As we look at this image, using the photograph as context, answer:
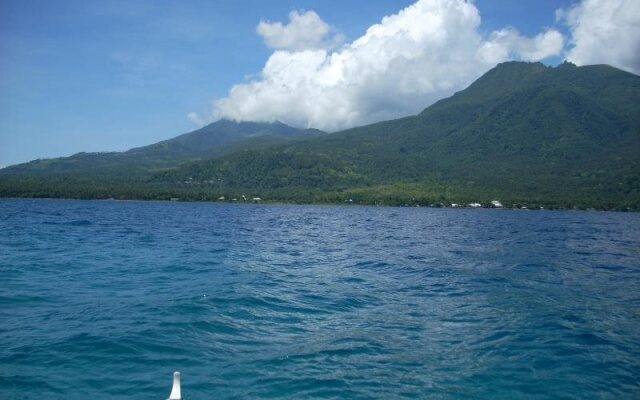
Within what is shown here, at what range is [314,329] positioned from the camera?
1638 cm

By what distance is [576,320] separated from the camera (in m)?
18.1

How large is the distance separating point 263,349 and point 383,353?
3.44 meters

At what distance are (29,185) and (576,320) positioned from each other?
18266cm

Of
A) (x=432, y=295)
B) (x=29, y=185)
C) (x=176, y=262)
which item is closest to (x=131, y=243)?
(x=176, y=262)

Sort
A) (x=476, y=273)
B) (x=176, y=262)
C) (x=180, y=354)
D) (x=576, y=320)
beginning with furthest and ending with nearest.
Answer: (x=176, y=262) → (x=476, y=273) → (x=576, y=320) → (x=180, y=354)

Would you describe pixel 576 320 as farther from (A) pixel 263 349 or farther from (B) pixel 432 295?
(A) pixel 263 349

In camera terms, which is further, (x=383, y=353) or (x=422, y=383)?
(x=383, y=353)

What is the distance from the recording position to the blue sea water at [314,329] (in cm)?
1186

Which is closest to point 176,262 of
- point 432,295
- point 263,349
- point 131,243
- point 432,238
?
point 131,243

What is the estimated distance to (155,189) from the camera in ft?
614

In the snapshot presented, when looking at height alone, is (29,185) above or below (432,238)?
above

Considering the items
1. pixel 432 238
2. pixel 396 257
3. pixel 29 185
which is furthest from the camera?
pixel 29 185

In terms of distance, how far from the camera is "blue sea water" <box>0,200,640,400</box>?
38.9ft

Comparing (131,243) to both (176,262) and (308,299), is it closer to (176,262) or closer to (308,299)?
(176,262)
